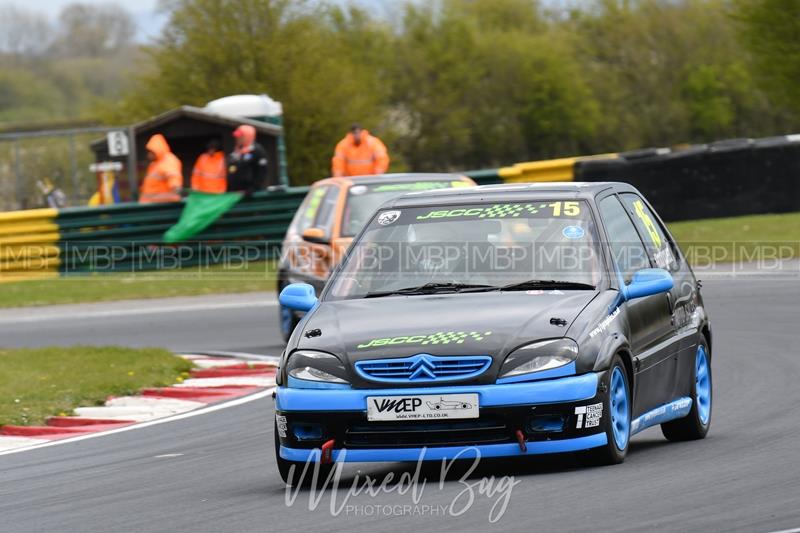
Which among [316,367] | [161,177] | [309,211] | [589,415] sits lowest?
[589,415]

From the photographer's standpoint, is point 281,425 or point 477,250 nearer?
point 281,425

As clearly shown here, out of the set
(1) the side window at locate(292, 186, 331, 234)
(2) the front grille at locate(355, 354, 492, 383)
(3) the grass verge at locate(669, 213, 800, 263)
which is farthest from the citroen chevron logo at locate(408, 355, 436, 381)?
(3) the grass verge at locate(669, 213, 800, 263)

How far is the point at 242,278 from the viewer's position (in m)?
22.9

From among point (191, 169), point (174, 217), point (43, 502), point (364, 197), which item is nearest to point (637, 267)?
point (43, 502)

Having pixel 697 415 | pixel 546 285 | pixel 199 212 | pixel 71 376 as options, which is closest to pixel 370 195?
pixel 71 376

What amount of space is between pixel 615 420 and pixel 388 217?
1.77 m

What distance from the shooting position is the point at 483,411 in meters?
6.67

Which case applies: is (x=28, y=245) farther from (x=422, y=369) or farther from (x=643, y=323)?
(x=422, y=369)

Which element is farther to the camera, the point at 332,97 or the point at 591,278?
the point at 332,97

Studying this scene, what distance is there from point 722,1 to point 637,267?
68.0 metres

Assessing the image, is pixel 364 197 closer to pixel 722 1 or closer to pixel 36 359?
pixel 36 359

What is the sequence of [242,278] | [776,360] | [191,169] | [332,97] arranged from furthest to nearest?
[332,97]
[191,169]
[242,278]
[776,360]

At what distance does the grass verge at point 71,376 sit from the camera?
36.7 feet

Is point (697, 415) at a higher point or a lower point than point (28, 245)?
lower
